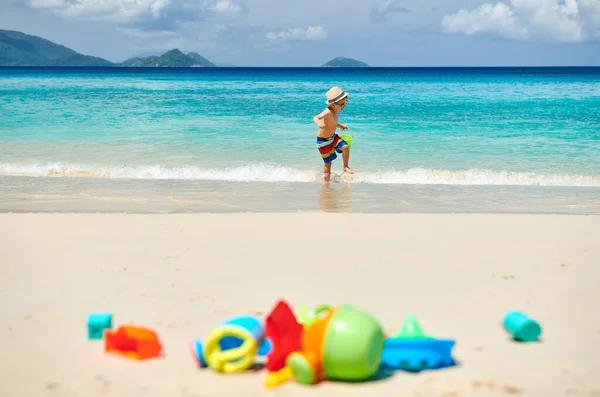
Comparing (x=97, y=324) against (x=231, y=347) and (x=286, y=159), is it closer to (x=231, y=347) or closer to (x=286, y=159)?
(x=231, y=347)

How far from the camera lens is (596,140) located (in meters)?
17.0

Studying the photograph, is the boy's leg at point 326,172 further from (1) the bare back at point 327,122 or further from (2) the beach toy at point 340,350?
(2) the beach toy at point 340,350

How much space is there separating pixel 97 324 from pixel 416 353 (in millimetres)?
1768

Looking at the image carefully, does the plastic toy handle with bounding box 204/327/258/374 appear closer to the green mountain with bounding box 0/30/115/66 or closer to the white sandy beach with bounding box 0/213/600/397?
the white sandy beach with bounding box 0/213/600/397

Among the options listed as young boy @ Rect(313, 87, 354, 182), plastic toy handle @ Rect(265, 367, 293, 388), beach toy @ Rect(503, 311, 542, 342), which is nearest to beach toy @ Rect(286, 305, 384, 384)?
plastic toy handle @ Rect(265, 367, 293, 388)

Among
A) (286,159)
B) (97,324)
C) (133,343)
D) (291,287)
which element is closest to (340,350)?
(133,343)

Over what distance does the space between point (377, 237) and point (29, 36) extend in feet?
612

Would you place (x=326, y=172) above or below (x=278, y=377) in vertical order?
above

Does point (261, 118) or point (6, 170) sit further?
point (261, 118)

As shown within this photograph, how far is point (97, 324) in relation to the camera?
3867 millimetres

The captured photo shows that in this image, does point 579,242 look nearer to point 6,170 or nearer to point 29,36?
Answer: point 6,170

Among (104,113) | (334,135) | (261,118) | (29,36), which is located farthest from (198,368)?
(29,36)

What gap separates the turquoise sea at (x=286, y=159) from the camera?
8852mm

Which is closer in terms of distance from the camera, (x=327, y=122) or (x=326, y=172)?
(x=327, y=122)
